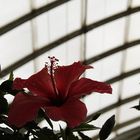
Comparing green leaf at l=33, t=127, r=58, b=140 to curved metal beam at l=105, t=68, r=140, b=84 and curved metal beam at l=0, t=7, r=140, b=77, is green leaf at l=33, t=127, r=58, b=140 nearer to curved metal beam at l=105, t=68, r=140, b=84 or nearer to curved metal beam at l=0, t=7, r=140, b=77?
curved metal beam at l=0, t=7, r=140, b=77

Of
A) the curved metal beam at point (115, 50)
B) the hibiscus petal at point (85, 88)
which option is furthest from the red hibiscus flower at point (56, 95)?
the curved metal beam at point (115, 50)

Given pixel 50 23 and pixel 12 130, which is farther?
pixel 50 23

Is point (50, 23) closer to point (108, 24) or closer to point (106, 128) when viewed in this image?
point (108, 24)

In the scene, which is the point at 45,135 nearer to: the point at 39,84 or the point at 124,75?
the point at 39,84

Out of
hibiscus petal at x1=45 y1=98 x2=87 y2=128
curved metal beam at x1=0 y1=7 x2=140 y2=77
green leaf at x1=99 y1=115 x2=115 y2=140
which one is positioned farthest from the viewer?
curved metal beam at x1=0 y1=7 x2=140 y2=77

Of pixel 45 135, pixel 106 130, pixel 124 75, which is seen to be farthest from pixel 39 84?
pixel 124 75

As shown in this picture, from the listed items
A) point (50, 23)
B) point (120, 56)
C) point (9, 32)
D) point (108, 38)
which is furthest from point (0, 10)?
point (120, 56)

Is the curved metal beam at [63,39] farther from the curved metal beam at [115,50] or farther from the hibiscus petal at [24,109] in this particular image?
the hibiscus petal at [24,109]

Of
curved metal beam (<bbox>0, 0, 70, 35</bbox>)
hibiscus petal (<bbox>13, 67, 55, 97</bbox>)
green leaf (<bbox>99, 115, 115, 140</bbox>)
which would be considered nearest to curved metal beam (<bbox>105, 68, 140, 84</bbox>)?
curved metal beam (<bbox>0, 0, 70, 35</bbox>)
